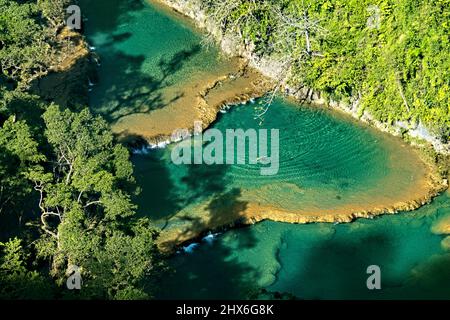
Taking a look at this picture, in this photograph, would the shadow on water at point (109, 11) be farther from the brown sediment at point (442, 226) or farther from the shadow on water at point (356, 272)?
the brown sediment at point (442, 226)

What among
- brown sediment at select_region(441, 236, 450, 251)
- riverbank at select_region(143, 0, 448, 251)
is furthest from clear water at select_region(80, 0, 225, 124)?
brown sediment at select_region(441, 236, 450, 251)

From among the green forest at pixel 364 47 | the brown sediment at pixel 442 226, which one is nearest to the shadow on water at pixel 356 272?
the brown sediment at pixel 442 226

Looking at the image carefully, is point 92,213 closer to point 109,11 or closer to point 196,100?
point 196,100

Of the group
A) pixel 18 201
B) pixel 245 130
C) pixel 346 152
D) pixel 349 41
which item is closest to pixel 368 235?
pixel 346 152

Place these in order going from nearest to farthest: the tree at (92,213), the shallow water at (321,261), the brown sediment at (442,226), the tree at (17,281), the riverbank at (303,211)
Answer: the tree at (17,281)
the tree at (92,213)
the shallow water at (321,261)
the riverbank at (303,211)
the brown sediment at (442,226)

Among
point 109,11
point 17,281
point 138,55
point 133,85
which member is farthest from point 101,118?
point 109,11

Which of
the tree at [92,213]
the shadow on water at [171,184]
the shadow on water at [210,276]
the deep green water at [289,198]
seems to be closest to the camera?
the tree at [92,213]
